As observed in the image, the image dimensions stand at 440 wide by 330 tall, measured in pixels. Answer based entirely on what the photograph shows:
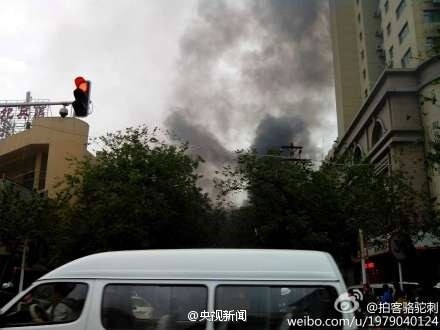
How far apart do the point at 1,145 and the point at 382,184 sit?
97.2 ft

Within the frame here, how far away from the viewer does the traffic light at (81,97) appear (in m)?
8.90

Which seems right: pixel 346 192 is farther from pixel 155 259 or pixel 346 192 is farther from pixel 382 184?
pixel 155 259

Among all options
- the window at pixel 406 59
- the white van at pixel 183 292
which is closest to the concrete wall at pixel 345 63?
the window at pixel 406 59

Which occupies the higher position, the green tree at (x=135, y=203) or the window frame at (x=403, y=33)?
the window frame at (x=403, y=33)

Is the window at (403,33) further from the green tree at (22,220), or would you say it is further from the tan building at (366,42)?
the green tree at (22,220)

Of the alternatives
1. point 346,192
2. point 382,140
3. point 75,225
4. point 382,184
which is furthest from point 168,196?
point 382,140

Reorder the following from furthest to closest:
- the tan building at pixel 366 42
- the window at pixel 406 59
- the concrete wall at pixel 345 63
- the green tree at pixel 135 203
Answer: the concrete wall at pixel 345 63, the tan building at pixel 366 42, the window at pixel 406 59, the green tree at pixel 135 203

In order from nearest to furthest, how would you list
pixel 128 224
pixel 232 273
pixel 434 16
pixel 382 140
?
pixel 232 273, pixel 128 224, pixel 382 140, pixel 434 16

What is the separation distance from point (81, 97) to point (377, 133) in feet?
102

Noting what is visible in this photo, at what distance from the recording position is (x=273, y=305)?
5.31m

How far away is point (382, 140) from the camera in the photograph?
3306 cm

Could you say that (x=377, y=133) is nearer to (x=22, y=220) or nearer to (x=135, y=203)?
(x=135, y=203)

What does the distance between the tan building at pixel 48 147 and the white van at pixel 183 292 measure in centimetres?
3191

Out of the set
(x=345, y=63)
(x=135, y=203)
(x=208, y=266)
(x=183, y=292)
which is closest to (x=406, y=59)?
(x=345, y=63)
